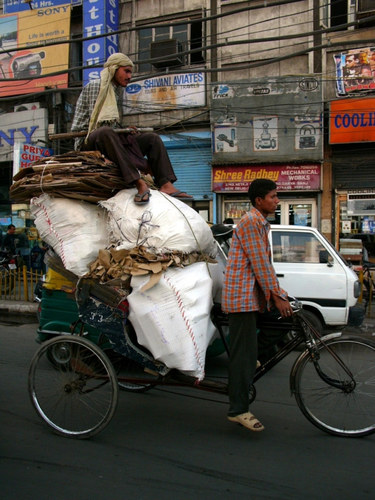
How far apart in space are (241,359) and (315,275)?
3486 millimetres

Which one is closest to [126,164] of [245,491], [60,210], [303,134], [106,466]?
[60,210]

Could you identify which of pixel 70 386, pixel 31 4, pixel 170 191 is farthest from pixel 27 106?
pixel 70 386

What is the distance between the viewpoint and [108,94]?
3.82m

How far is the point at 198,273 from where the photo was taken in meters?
3.18

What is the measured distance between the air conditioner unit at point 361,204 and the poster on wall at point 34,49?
1026 cm

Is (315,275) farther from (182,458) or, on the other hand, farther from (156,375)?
(182,458)

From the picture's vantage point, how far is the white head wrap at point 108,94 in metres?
3.78

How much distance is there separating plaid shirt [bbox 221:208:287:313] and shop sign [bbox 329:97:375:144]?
10.1m

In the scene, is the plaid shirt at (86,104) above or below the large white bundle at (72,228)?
above

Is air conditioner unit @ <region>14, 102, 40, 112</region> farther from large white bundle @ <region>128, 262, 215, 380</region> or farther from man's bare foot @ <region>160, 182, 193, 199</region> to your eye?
large white bundle @ <region>128, 262, 215, 380</region>

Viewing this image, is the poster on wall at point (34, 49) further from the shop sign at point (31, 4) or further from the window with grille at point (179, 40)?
the window with grille at point (179, 40)

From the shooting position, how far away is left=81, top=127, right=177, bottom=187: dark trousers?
3.41 meters

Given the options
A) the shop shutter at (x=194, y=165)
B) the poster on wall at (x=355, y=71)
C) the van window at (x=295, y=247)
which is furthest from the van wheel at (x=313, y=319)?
the poster on wall at (x=355, y=71)

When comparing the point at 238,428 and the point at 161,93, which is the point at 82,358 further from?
the point at 161,93
